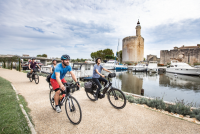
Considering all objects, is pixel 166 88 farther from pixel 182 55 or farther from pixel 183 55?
pixel 183 55

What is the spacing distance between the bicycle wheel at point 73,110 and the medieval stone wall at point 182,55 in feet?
173

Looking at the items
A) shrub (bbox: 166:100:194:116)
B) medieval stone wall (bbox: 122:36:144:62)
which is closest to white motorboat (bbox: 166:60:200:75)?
shrub (bbox: 166:100:194:116)

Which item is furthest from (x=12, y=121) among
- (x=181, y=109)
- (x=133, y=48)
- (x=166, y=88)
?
(x=133, y=48)

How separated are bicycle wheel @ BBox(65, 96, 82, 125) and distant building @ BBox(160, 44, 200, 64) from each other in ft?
173

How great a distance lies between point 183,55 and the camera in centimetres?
4431

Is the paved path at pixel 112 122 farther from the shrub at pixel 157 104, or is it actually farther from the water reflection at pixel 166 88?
the water reflection at pixel 166 88

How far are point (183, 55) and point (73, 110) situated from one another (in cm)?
5386

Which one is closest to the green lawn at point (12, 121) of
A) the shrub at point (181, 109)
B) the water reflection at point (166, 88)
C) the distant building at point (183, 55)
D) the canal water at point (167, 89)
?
the shrub at point (181, 109)

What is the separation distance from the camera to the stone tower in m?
64.2

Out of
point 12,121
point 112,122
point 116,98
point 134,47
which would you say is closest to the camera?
point 12,121

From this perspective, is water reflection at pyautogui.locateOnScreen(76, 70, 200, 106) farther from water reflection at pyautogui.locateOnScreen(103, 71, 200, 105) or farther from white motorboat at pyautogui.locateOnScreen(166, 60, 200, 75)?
white motorboat at pyautogui.locateOnScreen(166, 60, 200, 75)

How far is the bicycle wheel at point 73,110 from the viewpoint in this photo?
10.4 feet

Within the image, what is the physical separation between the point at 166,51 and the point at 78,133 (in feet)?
182

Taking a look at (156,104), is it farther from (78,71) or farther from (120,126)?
(78,71)
